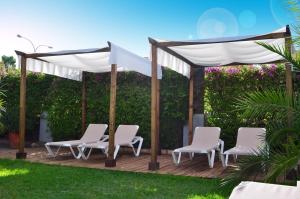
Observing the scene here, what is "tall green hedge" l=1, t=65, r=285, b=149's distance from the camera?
1129 cm

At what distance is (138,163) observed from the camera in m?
9.95

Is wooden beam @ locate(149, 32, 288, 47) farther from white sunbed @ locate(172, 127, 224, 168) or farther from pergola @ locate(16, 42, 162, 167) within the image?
white sunbed @ locate(172, 127, 224, 168)

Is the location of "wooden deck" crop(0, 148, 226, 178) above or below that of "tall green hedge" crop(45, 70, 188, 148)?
below

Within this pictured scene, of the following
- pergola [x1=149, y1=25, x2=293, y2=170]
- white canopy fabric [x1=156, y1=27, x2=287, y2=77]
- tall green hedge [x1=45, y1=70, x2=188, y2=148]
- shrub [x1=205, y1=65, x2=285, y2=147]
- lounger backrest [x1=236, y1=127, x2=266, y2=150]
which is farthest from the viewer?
tall green hedge [x1=45, y1=70, x2=188, y2=148]

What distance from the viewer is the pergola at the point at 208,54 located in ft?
25.4

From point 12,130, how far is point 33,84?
1.89 m

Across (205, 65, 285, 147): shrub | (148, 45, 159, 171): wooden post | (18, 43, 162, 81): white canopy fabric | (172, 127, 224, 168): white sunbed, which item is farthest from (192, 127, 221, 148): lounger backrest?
(18, 43, 162, 81): white canopy fabric

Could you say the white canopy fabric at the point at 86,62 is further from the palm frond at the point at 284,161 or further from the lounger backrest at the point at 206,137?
the palm frond at the point at 284,161

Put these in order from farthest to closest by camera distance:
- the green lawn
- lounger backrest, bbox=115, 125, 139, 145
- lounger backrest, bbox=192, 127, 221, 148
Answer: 1. lounger backrest, bbox=115, 125, 139, 145
2. lounger backrest, bbox=192, 127, 221, 148
3. the green lawn

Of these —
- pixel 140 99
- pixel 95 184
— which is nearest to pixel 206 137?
pixel 140 99

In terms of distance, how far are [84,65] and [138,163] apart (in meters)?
3.77

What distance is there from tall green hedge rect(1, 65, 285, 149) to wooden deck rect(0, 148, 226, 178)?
1.10 metres

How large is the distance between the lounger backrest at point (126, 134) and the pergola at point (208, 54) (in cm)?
153

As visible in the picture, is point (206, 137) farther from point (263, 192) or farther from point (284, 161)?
point (263, 192)
